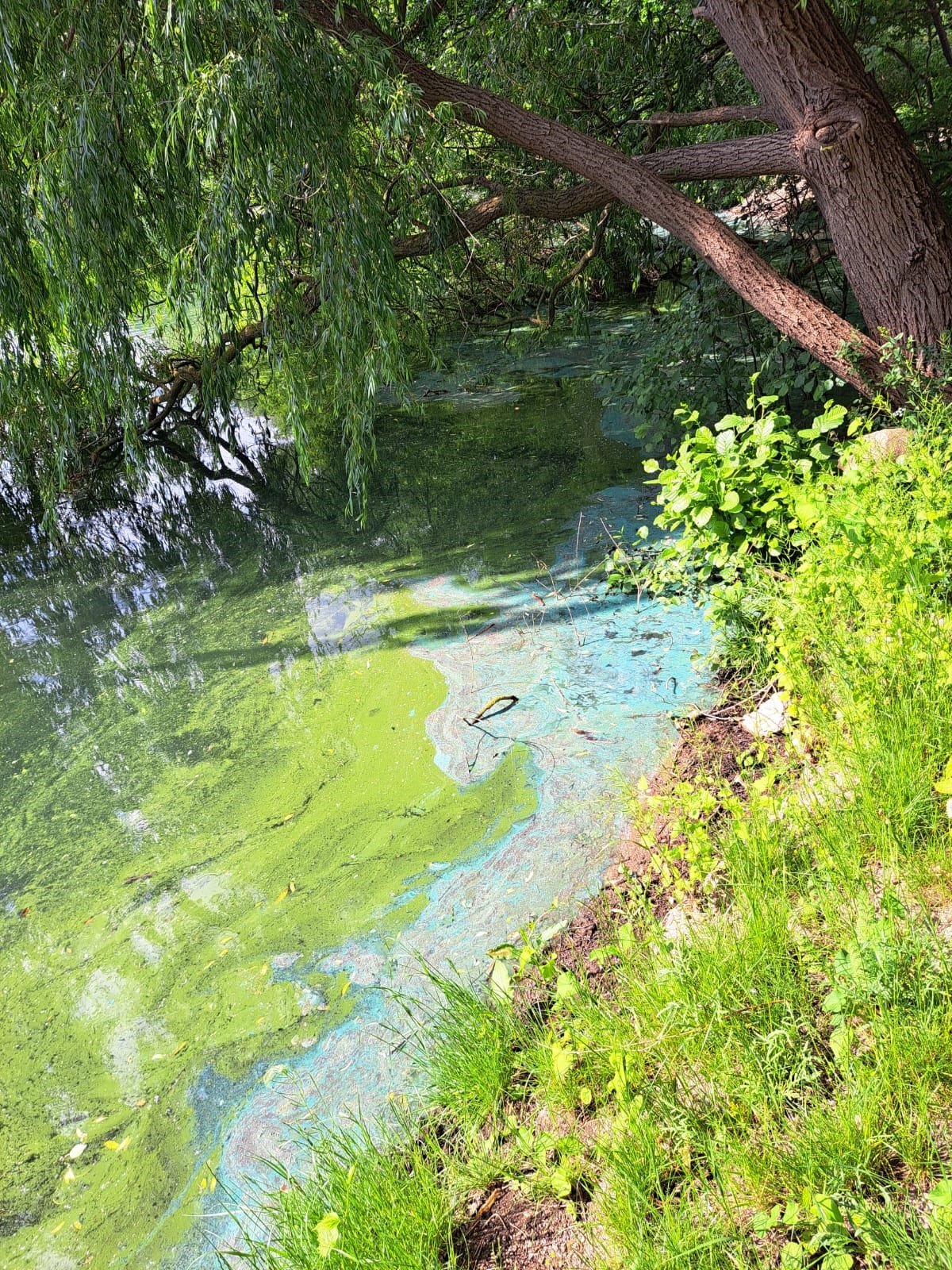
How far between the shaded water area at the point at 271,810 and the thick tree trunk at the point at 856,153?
1486 mm

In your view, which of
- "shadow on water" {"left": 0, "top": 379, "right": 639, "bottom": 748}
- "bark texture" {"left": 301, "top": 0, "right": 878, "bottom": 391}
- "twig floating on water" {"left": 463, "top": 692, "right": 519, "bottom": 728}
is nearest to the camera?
"twig floating on water" {"left": 463, "top": 692, "right": 519, "bottom": 728}

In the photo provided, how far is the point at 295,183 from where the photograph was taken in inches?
126

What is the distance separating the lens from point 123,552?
19.1 ft

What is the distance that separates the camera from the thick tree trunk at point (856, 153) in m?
3.32

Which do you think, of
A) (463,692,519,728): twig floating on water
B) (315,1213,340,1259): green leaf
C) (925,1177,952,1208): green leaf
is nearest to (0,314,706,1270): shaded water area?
(463,692,519,728): twig floating on water

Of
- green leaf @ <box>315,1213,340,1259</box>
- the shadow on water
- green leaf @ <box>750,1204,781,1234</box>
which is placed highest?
the shadow on water

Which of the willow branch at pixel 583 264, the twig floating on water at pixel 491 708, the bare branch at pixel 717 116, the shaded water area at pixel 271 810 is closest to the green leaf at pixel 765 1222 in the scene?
the shaded water area at pixel 271 810

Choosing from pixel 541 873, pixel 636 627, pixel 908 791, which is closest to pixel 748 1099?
pixel 908 791

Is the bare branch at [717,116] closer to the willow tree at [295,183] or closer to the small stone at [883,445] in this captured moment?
the willow tree at [295,183]

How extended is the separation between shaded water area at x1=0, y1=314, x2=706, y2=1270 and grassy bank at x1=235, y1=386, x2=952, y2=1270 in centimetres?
30

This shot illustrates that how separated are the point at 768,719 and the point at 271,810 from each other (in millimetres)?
1611

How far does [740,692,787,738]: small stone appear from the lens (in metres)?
2.58

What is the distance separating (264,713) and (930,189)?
3.19m

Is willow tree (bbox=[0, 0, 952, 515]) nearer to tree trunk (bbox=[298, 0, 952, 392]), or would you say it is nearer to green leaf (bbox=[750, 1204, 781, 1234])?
tree trunk (bbox=[298, 0, 952, 392])
